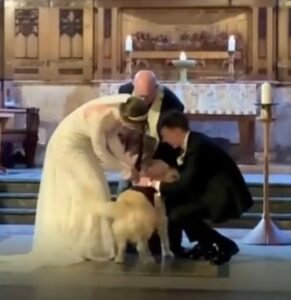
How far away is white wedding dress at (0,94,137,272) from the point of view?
507cm

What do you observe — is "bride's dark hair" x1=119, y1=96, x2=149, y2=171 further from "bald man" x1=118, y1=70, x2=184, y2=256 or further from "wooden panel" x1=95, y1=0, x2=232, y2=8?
"wooden panel" x1=95, y1=0, x2=232, y2=8

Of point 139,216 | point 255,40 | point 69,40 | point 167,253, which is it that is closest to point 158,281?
point 139,216

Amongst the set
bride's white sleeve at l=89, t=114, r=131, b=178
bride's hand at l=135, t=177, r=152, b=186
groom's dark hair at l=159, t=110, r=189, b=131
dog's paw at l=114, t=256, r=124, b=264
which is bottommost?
dog's paw at l=114, t=256, r=124, b=264

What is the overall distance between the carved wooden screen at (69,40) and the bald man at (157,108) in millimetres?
5288

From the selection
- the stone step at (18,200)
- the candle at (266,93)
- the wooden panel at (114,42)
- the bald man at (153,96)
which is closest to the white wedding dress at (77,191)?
the bald man at (153,96)

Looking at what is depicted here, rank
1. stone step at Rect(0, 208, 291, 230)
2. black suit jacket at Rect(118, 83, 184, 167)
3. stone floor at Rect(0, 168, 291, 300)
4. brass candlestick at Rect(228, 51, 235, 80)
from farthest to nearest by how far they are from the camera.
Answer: brass candlestick at Rect(228, 51, 235, 80), stone step at Rect(0, 208, 291, 230), black suit jacket at Rect(118, 83, 184, 167), stone floor at Rect(0, 168, 291, 300)

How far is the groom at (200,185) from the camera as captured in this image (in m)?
5.16

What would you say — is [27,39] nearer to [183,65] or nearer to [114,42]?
[114,42]

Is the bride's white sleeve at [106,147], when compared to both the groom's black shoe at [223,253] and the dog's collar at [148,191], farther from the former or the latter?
the groom's black shoe at [223,253]

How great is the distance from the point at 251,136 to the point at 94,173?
564cm

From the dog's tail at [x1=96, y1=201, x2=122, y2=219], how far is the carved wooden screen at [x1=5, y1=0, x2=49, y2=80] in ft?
20.5

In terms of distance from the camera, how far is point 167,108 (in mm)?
5703

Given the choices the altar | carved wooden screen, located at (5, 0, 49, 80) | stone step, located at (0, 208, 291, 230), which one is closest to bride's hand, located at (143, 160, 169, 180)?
stone step, located at (0, 208, 291, 230)

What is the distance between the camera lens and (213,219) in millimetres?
5160
